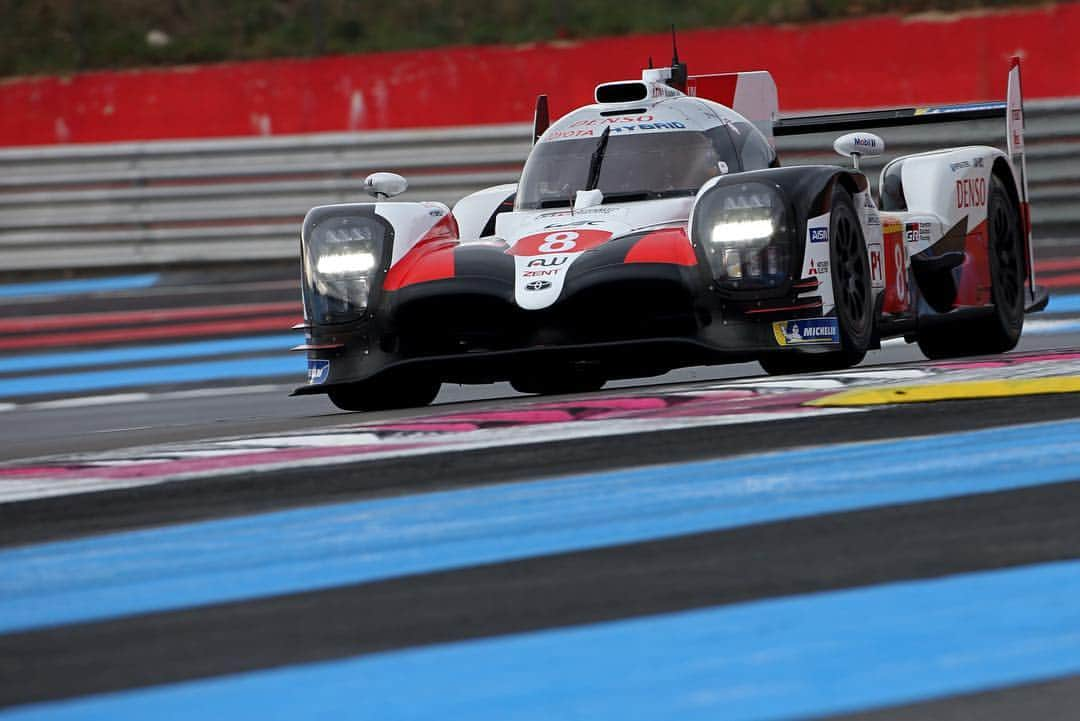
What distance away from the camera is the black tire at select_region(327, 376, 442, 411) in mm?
7520

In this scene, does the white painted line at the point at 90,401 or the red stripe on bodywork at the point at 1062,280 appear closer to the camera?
the white painted line at the point at 90,401

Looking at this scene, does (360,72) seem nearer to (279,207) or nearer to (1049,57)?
(279,207)

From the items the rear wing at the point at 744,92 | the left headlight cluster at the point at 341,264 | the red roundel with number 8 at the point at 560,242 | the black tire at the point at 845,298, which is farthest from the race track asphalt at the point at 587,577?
the rear wing at the point at 744,92

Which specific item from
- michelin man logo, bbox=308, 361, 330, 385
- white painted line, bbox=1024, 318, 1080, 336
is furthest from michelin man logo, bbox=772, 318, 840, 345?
white painted line, bbox=1024, 318, 1080, 336

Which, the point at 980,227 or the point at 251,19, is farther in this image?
the point at 251,19

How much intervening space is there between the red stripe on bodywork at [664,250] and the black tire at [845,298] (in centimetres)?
44

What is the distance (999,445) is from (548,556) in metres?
1.48

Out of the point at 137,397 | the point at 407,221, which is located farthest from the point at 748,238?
the point at 137,397

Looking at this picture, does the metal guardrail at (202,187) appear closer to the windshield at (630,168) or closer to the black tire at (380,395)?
the windshield at (630,168)

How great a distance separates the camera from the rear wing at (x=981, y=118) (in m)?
8.83

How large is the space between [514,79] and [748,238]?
9231 mm

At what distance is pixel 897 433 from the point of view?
16.7 feet

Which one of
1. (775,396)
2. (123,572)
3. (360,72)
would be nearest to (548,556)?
(123,572)

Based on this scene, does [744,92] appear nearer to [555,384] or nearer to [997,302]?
[997,302]
